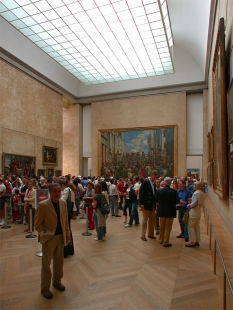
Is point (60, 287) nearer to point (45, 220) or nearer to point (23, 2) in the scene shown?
point (45, 220)

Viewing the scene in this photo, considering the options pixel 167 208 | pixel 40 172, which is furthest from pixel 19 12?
pixel 167 208

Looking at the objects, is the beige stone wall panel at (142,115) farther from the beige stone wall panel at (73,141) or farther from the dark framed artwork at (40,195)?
the dark framed artwork at (40,195)

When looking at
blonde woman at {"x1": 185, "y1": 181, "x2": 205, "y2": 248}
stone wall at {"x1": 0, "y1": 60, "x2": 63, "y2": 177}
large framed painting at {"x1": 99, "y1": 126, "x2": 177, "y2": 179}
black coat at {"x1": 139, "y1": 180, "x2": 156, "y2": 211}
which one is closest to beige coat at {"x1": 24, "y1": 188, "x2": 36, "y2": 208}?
black coat at {"x1": 139, "y1": 180, "x2": 156, "y2": 211}

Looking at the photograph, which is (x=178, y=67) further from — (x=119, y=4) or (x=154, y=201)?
(x=154, y=201)

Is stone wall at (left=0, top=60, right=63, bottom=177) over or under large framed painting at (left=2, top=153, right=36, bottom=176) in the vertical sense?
over

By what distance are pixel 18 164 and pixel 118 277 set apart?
570 inches

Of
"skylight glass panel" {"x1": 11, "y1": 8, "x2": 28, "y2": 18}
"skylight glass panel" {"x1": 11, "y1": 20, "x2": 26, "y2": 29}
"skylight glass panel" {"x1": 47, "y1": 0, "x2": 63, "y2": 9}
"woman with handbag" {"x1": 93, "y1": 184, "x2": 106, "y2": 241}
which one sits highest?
"skylight glass panel" {"x1": 47, "y1": 0, "x2": 63, "y2": 9}

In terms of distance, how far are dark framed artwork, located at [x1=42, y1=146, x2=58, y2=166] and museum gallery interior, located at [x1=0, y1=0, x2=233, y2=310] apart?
0.45 feet

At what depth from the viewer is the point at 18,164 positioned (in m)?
17.2

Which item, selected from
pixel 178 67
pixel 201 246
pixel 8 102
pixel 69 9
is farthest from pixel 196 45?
pixel 201 246

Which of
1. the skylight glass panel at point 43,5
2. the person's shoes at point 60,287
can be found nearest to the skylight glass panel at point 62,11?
the skylight glass panel at point 43,5

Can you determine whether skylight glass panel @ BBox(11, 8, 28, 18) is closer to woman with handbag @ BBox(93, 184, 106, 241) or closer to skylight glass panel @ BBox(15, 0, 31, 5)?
skylight glass panel @ BBox(15, 0, 31, 5)

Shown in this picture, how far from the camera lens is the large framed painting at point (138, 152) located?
22844 mm

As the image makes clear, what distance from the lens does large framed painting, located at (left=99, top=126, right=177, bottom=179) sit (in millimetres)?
22844
